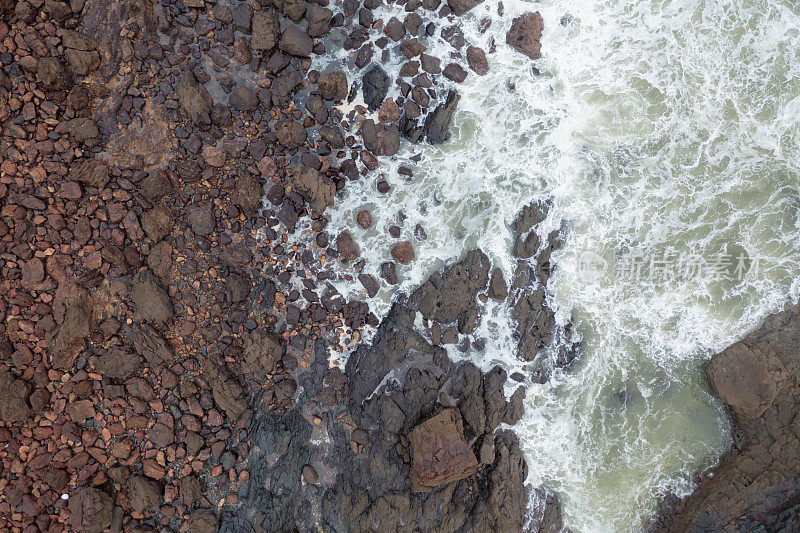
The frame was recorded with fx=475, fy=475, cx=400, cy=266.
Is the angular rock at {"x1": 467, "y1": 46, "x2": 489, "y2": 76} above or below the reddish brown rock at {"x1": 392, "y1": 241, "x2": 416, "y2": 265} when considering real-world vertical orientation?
above

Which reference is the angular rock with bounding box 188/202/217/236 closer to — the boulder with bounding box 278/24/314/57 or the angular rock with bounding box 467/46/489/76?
the boulder with bounding box 278/24/314/57

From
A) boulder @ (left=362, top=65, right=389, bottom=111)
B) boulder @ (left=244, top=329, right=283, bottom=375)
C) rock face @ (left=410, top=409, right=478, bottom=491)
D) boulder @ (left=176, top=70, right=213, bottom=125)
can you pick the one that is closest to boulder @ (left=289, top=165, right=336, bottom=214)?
boulder @ (left=362, top=65, right=389, bottom=111)

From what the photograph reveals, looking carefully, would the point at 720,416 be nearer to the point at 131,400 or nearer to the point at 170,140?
the point at 131,400

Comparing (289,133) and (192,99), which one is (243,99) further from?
(289,133)

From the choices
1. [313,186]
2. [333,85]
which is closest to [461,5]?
[333,85]

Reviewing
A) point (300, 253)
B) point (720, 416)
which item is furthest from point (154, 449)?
point (720, 416)

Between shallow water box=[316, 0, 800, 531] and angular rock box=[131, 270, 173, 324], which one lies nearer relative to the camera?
angular rock box=[131, 270, 173, 324]
